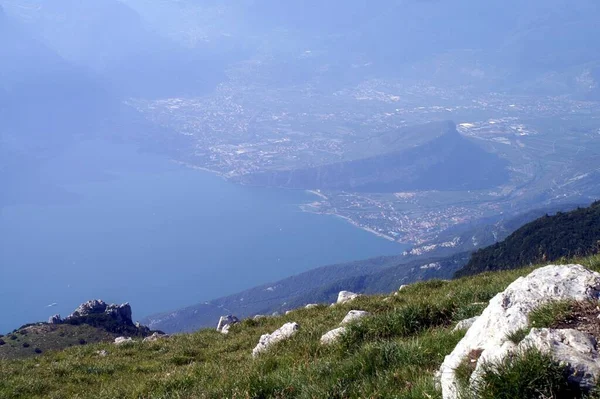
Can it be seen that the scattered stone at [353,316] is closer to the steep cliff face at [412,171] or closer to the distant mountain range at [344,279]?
the distant mountain range at [344,279]

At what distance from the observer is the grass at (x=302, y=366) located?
5.62 m

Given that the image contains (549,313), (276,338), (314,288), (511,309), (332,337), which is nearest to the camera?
(549,313)

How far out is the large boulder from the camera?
4.78 metres

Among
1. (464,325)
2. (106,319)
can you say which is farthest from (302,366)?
(106,319)

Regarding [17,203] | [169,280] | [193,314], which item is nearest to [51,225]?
[17,203]

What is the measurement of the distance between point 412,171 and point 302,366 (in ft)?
596

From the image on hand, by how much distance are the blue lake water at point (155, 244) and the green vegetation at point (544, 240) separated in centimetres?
7174

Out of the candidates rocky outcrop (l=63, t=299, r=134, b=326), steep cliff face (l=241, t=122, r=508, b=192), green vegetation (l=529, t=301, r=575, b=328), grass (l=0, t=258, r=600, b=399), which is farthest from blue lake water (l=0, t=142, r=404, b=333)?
green vegetation (l=529, t=301, r=575, b=328)

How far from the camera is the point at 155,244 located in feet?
442

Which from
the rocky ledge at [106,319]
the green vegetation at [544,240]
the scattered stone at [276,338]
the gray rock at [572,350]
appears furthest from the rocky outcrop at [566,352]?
the green vegetation at [544,240]

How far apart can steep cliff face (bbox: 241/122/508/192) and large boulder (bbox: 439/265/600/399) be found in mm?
164931

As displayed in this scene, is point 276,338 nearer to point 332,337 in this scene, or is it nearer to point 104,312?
point 332,337

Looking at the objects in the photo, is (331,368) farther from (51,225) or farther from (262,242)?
(51,225)

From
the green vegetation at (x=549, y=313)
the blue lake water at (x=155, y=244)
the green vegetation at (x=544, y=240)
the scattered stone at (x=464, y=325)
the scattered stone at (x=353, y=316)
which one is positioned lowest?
the green vegetation at (x=544, y=240)
